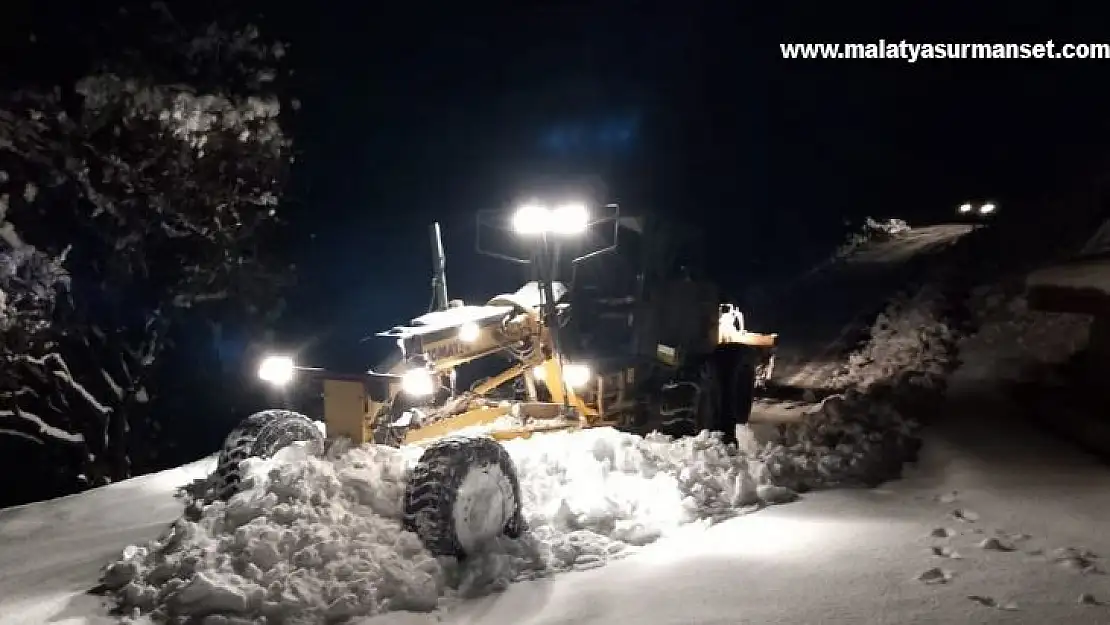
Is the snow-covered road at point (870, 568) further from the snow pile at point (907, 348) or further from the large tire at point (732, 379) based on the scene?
the snow pile at point (907, 348)

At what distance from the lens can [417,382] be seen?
6969mm

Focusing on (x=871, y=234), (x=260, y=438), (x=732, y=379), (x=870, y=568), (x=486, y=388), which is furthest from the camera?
(x=871, y=234)

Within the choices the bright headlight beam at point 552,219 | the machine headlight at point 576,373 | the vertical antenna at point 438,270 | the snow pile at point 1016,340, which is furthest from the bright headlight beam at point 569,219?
the snow pile at point 1016,340

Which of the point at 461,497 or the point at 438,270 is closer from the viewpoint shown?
the point at 461,497

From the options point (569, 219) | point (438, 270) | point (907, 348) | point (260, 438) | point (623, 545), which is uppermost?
point (569, 219)

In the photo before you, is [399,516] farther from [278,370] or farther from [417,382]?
[278,370]

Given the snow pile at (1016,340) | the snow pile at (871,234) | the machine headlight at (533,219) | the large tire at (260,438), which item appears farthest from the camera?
the snow pile at (871,234)

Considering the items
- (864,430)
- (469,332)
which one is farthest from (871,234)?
(469,332)

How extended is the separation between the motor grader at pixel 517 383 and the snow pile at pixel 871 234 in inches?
909

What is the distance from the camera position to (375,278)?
2534 cm

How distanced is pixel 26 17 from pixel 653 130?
2839 cm

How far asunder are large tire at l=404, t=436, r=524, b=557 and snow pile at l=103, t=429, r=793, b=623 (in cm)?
13

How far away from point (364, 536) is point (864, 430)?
19.0 feet

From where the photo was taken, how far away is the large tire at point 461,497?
6.00m
